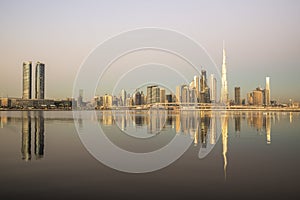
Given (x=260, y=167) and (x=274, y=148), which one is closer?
(x=260, y=167)

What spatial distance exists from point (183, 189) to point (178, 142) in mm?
12025

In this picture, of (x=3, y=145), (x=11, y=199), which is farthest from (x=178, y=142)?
(x=11, y=199)

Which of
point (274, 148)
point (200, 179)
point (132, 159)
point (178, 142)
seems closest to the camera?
point (200, 179)

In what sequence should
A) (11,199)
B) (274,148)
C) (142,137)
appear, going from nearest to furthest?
(11,199) → (274,148) → (142,137)

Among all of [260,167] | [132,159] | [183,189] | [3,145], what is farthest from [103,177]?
[3,145]

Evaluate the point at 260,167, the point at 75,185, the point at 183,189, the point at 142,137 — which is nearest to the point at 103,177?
the point at 75,185

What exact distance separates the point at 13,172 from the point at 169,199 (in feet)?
20.7

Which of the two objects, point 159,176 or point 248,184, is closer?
point 248,184

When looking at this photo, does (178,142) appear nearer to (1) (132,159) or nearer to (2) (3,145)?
(1) (132,159)

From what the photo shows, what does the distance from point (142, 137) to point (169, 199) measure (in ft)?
52.0

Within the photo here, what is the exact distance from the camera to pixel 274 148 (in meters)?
18.7

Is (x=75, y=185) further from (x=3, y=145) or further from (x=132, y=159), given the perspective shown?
(x=3, y=145)

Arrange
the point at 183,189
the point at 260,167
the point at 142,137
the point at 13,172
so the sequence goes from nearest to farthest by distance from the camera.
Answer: the point at 183,189 → the point at 13,172 → the point at 260,167 → the point at 142,137

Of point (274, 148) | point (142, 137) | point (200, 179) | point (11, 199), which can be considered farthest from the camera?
point (142, 137)
